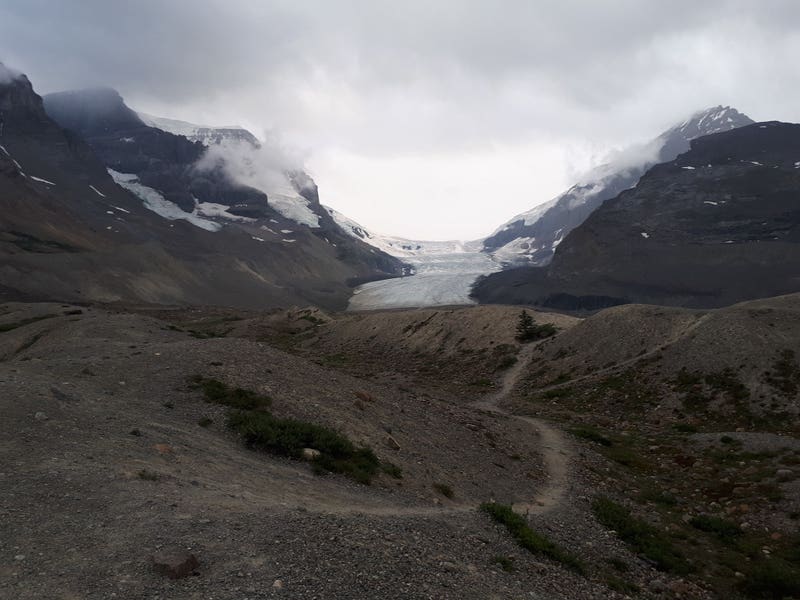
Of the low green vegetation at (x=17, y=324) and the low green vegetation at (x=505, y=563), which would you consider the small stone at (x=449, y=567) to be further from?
the low green vegetation at (x=17, y=324)

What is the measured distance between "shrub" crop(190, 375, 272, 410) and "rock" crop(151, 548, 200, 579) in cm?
1161

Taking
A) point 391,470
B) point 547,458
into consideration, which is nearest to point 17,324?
point 391,470

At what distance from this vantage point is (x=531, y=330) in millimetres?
66750

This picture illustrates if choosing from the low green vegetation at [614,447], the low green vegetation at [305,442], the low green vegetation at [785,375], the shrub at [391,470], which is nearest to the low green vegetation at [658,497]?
the low green vegetation at [614,447]

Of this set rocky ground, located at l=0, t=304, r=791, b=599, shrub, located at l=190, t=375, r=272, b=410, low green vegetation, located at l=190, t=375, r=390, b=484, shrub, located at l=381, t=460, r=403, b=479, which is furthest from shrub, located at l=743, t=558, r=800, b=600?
shrub, located at l=190, t=375, r=272, b=410

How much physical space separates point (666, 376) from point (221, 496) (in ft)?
132

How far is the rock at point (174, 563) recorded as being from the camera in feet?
28.8

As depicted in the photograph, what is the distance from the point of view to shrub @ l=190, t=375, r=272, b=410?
20.9m

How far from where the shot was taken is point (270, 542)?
33.6ft

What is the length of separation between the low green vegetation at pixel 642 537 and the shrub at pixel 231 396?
14089 mm

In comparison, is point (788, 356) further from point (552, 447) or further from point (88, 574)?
point (88, 574)

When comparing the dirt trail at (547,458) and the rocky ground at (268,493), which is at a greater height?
the rocky ground at (268,493)

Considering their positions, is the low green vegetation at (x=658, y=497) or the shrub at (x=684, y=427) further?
the shrub at (x=684, y=427)

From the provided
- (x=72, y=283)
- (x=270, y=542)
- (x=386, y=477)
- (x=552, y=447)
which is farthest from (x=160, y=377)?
(x=72, y=283)
